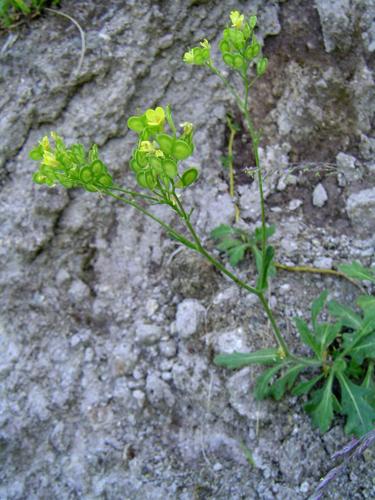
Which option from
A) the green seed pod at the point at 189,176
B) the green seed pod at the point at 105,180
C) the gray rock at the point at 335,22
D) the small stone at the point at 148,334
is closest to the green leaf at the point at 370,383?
the small stone at the point at 148,334

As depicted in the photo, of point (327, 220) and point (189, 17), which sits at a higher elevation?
point (189, 17)

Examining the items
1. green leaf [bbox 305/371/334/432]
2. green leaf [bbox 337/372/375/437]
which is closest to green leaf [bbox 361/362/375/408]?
green leaf [bbox 337/372/375/437]

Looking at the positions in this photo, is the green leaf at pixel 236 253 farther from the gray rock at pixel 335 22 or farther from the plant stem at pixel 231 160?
the gray rock at pixel 335 22

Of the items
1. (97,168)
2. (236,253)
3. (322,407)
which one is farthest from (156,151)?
(322,407)

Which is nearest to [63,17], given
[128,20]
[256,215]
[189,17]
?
[128,20]

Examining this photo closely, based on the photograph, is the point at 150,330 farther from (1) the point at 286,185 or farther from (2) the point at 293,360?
(1) the point at 286,185

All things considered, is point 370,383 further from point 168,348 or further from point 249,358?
point 168,348
